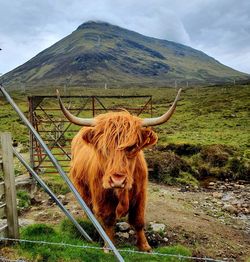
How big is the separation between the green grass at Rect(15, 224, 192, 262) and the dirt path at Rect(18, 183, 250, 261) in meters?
0.95

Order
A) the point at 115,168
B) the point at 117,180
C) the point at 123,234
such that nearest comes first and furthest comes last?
the point at 117,180 → the point at 115,168 → the point at 123,234

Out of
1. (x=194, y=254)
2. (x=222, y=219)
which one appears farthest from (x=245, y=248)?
(x=222, y=219)

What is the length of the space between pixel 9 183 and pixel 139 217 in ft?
7.95

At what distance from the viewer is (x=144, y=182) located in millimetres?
7242

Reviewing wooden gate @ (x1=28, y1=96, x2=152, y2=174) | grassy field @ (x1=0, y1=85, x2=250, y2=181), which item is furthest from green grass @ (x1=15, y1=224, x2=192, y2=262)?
grassy field @ (x1=0, y1=85, x2=250, y2=181)

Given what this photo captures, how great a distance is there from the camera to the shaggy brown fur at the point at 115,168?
5891 millimetres

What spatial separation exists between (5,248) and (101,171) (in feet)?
6.39

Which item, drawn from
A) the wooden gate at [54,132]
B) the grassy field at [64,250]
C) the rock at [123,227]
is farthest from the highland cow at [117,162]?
the wooden gate at [54,132]

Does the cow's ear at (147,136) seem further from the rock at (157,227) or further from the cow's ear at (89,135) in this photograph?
the rock at (157,227)

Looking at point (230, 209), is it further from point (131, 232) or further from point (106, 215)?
point (106, 215)

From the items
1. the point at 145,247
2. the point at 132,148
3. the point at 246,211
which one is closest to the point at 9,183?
the point at 132,148

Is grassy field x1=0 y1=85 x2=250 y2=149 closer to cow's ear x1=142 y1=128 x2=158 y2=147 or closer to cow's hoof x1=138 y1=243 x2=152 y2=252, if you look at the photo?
cow's hoof x1=138 y1=243 x2=152 y2=252

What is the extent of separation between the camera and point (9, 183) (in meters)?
6.31

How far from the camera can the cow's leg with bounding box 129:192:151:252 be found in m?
7.24
